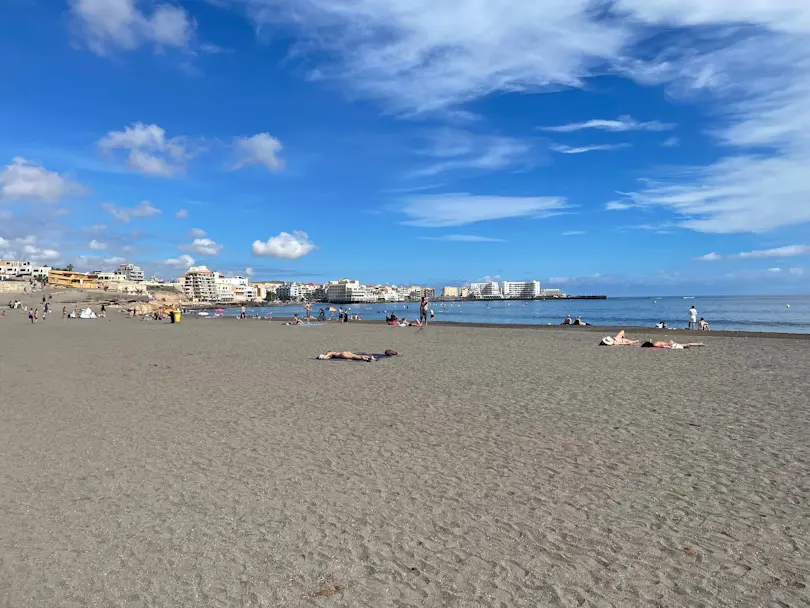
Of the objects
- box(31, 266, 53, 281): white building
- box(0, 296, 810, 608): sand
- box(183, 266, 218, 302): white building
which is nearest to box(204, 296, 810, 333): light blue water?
box(0, 296, 810, 608): sand

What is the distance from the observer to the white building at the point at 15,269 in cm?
13975

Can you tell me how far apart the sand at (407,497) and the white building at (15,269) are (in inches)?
6443

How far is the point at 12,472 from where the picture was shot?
16.9 ft

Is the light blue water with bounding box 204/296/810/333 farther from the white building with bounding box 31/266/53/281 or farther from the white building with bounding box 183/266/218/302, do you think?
the white building with bounding box 31/266/53/281

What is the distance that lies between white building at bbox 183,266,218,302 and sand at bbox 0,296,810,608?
17429 cm

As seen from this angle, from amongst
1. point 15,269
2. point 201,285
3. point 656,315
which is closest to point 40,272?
point 15,269

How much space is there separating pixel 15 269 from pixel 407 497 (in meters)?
179

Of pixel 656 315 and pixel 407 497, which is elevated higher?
pixel 407 497

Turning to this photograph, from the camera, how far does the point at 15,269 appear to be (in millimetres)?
145000

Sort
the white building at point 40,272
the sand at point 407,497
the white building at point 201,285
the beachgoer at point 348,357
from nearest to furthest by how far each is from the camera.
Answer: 1. the sand at point 407,497
2. the beachgoer at point 348,357
3. the white building at point 40,272
4. the white building at point 201,285

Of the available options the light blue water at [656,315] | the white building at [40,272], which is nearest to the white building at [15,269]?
the white building at [40,272]

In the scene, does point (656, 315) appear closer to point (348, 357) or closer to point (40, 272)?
point (348, 357)

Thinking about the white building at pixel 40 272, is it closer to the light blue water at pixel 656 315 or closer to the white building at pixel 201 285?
the white building at pixel 201 285

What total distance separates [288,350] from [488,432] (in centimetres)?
1252
